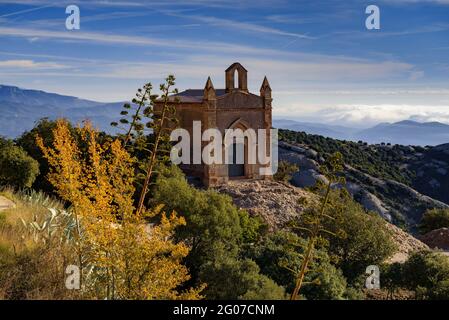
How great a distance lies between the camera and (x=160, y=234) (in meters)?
9.80

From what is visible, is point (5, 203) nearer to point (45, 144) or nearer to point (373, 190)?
point (45, 144)

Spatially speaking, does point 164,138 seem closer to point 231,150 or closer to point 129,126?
point 129,126

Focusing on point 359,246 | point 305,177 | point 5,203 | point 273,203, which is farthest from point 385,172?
point 5,203

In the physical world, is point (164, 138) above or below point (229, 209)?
above

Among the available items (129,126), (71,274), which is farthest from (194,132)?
(71,274)

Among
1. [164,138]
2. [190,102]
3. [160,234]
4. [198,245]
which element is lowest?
[198,245]

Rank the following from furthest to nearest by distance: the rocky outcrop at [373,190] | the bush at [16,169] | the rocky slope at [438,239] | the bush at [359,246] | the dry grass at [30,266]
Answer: the rocky outcrop at [373,190] < the rocky slope at [438,239] < the bush at [16,169] < the bush at [359,246] < the dry grass at [30,266]

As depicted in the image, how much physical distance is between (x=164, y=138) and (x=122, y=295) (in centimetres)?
297

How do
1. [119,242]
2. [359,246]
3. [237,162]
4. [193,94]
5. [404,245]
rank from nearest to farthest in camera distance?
[119,242], [359,246], [404,245], [237,162], [193,94]

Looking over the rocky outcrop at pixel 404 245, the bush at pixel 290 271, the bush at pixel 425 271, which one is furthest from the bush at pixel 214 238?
the rocky outcrop at pixel 404 245

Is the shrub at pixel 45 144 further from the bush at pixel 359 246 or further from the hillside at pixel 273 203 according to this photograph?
the bush at pixel 359 246

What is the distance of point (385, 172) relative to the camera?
63.2 m

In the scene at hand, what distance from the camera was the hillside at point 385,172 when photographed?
53.5 m

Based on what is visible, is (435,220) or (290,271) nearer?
(290,271)
